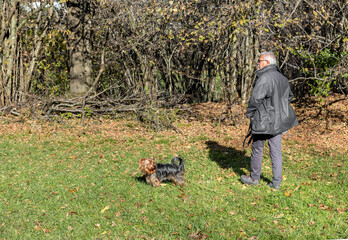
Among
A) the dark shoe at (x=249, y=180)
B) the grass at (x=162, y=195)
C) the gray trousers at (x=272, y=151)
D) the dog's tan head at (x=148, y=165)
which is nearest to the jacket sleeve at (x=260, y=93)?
the gray trousers at (x=272, y=151)

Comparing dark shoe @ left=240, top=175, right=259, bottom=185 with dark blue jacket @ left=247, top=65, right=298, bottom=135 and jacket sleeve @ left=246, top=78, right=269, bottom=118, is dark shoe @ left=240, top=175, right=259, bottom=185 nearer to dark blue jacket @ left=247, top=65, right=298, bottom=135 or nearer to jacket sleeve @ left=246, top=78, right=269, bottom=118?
dark blue jacket @ left=247, top=65, right=298, bottom=135

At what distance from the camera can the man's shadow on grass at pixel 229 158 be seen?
692 centimetres

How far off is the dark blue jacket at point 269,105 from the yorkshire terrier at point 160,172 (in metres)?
1.39

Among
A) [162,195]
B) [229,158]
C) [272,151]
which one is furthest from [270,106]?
[229,158]

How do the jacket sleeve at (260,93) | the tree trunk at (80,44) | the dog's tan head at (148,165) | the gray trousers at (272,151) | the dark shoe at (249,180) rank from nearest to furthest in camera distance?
the jacket sleeve at (260,93) → the gray trousers at (272,151) → the dog's tan head at (148,165) → the dark shoe at (249,180) → the tree trunk at (80,44)

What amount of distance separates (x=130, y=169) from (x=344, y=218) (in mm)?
3823

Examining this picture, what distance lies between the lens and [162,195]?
540 centimetres

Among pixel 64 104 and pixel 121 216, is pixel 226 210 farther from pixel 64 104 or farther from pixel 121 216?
pixel 64 104

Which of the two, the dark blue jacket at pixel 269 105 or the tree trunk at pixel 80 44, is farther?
the tree trunk at pixel 80 44

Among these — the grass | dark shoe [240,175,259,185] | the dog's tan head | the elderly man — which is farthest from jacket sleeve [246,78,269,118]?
the dog's tan head

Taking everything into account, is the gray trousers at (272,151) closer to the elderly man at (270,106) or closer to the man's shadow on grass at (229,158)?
the elderly man at (270,106)

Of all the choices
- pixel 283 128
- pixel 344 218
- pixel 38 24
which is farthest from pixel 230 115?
pixel 38 24

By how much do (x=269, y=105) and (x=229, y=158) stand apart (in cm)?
266

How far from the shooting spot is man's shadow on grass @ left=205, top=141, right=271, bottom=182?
692 centimetres
